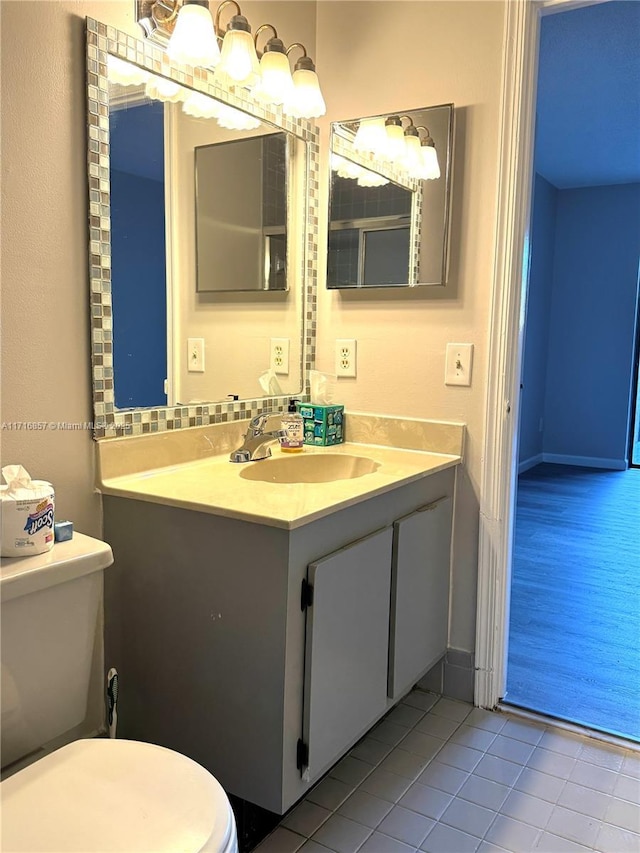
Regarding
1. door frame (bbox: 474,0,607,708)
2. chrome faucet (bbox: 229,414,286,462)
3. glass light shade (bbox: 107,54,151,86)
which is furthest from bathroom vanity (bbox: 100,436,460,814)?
glass light shade (bbox: 107,54,151,86)

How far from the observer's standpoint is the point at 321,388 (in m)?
2.24

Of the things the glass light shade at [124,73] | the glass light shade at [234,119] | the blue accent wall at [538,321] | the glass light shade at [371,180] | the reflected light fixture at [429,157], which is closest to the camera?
the glass light shade at [124,73]

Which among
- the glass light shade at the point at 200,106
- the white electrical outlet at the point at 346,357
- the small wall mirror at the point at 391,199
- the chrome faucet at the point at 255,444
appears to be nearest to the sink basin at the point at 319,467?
the chrome faucet at the point at 255,444

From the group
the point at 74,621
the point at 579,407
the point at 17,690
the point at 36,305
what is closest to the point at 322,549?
the point at 74,621

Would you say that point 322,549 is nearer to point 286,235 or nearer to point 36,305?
point 36,305

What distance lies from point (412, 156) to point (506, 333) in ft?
2.00

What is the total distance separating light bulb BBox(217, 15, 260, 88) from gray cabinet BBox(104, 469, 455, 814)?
113 cm

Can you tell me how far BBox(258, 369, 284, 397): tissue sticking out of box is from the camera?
214cm

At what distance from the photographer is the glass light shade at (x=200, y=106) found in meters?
1.76

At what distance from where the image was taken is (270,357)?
2.15 meters

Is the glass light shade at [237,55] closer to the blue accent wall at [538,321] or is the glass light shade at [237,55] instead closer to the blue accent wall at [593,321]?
the blue accent wall at [538,321]

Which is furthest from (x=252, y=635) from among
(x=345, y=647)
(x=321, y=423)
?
(x=321, y=423)

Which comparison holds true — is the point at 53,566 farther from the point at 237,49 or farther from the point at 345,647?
the point at 237,49

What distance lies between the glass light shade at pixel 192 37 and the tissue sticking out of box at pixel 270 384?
0.90 metres
